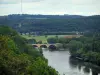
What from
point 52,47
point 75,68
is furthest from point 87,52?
point 52,47

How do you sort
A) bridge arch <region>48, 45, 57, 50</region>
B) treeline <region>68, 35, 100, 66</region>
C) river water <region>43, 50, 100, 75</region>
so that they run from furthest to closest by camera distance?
bridge arch <region>48, 45, 57, 50</region> < treeline <region>68, 35, 100, 66</region> < river water <region>43, 50, 100, 75</region>

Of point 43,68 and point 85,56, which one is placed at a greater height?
point 43,68

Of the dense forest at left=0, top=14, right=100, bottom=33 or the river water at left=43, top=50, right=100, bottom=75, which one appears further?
Answer: the dense forest at left=0, top=14, right=100, bottom=33

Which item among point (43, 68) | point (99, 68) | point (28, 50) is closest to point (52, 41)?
point (99, 68)

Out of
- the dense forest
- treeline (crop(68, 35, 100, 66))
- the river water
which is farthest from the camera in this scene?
the dense forest

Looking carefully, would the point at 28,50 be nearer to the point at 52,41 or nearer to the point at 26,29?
the point at 52,41

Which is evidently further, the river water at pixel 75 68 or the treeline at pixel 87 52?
the treeline at pixel 87 52

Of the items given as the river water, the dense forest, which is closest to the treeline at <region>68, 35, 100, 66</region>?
the river water

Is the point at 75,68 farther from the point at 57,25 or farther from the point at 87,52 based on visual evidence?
the point at 57,25

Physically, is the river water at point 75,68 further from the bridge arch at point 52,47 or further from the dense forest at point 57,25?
the dense forest at point 57,25

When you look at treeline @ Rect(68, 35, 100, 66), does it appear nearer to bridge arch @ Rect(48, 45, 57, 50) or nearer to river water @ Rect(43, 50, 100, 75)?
river water @ Rect(43, 50, 100, 75)

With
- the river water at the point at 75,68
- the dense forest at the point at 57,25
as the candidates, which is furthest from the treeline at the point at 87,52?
the dense forest at the point at 57,25
